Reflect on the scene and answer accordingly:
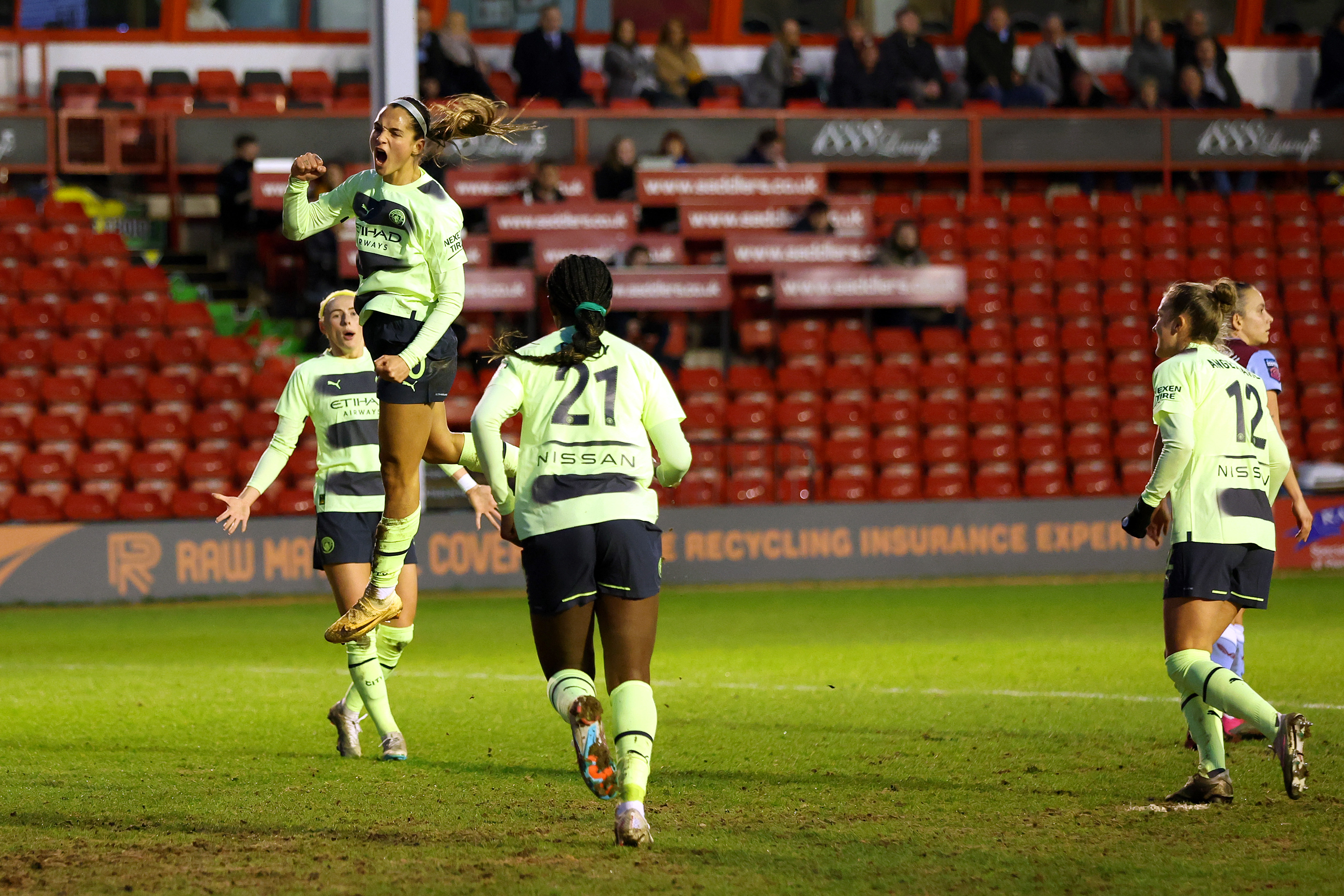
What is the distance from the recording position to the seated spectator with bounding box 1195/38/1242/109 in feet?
76.5

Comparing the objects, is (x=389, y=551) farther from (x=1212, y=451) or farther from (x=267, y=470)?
(x=1212, y=451)

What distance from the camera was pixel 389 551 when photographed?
6.75 meters

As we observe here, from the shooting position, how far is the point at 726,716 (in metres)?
8.52

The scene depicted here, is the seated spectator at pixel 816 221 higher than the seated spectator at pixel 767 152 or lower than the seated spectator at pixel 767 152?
lower

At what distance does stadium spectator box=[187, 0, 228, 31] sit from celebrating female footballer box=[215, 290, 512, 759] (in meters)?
16.5

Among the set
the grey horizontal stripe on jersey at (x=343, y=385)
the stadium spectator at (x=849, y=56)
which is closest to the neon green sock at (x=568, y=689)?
the grey horizontal stripe on jersey at (x=343, y=385)

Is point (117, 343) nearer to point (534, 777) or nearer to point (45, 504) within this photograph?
point (45, 504)

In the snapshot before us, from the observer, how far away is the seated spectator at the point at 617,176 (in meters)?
20.4

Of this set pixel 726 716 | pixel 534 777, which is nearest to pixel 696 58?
pixel 726 716

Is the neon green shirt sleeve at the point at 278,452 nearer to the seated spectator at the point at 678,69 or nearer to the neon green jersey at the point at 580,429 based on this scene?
the neon green jersey at the point at 580,429

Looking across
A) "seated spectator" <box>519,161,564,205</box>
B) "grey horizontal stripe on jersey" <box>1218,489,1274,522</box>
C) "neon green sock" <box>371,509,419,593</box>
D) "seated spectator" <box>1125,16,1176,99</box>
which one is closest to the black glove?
"grey horizontal stripe on jersey" <box>1218,489,1274,522</box>

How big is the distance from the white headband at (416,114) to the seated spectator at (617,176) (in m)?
14.0

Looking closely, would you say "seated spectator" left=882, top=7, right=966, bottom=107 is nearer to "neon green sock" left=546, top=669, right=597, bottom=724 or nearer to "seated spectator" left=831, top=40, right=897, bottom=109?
"seated spectator" left=831, top=40, right=897, bottom=109

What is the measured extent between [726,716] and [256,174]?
1330cm
